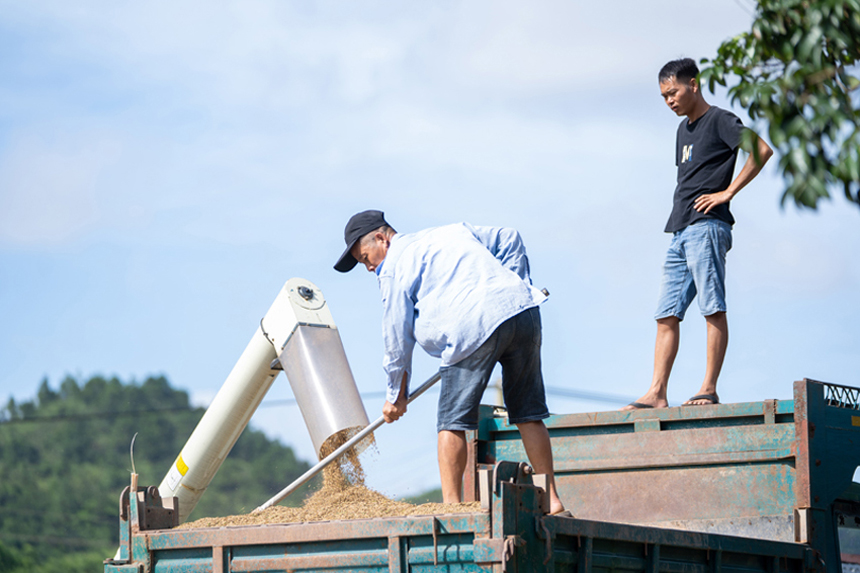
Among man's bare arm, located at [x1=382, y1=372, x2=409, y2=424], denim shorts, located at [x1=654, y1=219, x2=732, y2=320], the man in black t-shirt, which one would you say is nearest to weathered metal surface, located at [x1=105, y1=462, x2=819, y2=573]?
man's bare arm, located at [x1=382, y1=372, x2=409, y2=424]

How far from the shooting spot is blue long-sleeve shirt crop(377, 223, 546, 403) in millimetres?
4684

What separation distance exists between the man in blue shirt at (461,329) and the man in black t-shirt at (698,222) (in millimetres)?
1007

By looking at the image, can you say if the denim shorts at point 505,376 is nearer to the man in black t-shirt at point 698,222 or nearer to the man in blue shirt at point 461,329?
the man in blue shirt at point 461,329

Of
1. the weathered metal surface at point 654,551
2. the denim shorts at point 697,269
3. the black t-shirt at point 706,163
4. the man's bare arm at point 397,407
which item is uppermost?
the black t-shirt at point 706,163

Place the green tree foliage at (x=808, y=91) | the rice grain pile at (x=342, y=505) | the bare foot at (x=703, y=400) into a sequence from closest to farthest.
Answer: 1. the green tree foliage at (x=808, y=91)
2. the rice grain pile at (x=342, y=505)
3. the bare foot at (x=703, y=400)

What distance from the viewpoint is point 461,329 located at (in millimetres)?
4668

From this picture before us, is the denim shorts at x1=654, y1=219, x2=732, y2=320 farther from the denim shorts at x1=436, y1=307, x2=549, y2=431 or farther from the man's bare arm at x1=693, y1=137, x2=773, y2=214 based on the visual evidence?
the denim shorts at x1=436, y1=307, x2=549, y2=431

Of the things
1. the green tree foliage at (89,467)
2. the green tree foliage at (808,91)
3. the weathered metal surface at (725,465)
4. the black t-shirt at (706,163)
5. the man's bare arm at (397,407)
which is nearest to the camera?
the green tree foliage at (808,91)

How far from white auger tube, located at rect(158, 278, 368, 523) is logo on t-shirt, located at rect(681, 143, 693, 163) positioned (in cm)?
233

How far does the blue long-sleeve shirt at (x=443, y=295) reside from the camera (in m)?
4.68

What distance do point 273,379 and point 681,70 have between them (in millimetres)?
3114

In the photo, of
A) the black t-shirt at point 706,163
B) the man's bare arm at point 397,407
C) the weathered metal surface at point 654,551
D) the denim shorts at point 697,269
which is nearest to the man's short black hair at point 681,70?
the black t-shirt at point 706,163

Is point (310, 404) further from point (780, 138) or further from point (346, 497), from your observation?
point (780, 138)

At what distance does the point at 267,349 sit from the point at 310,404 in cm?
63
